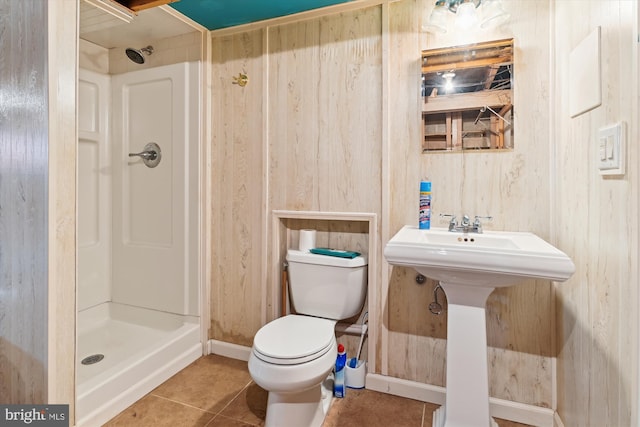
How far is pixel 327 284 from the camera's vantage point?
1724 millimetres

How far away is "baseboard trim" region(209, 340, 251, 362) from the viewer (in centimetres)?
204

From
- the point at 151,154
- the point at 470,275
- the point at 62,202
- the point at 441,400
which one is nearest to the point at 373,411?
the point at 441,400

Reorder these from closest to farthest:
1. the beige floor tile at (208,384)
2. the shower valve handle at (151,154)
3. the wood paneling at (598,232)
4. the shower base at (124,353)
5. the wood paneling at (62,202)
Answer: the wood paneling at (598,232) → the wood paneling at (62,202) → the shower base at (124,353) → the beige floor tile at (208,384) → the shower valve handle at (151,154)

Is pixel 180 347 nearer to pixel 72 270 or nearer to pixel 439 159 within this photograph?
pixel 72 270

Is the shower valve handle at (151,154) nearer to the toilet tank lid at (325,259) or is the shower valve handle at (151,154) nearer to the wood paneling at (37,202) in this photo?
the wood paneling at (37,202)

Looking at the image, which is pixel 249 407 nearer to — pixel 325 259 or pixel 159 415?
pixel 159 415

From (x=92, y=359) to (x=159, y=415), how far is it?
2.32 feet

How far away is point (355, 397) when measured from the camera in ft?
5.52

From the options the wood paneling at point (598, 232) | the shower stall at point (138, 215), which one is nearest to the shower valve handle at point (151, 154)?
the shower stall at point (138, 215)

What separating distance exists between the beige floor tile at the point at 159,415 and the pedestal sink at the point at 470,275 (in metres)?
1.09

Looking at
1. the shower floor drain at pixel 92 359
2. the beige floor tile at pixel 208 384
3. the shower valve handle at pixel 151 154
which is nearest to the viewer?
the beige floor tile at pixel 208 384

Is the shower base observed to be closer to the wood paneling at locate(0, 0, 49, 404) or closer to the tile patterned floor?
the tile patterned floor

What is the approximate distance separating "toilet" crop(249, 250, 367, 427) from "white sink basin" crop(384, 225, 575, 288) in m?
0.48

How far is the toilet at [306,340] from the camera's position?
1.27 m
